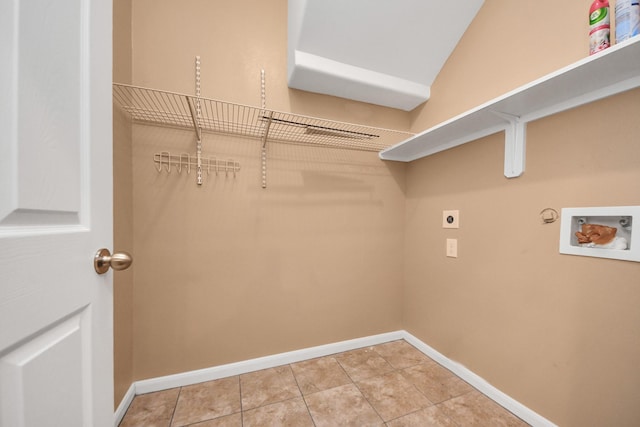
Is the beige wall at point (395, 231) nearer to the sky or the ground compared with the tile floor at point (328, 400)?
nearer to the sky

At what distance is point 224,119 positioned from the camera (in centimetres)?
151

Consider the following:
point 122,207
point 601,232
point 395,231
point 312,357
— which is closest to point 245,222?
point 122,207

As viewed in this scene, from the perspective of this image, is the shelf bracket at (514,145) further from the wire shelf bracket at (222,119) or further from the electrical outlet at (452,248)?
the wire shelf bracket at (222,119)

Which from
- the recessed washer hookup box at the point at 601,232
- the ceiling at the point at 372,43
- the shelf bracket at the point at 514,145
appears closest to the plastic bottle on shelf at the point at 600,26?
the shelf bracket at the point at 514,145

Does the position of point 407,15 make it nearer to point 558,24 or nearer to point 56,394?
point 558,24

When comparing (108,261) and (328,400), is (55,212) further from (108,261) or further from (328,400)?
(328,400)

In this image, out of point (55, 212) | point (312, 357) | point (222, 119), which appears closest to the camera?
point (55, 212)

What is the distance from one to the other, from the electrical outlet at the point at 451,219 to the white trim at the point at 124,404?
2.24 meters

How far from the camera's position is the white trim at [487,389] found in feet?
3.87

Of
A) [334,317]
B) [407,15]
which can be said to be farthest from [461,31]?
[334,317]

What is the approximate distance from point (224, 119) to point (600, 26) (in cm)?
183

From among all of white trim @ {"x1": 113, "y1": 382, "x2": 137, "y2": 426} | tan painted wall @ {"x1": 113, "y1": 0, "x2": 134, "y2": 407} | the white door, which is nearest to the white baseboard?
white trim @ {"x1": 113, "y1": 382, "x2": 137, "y2": 426}

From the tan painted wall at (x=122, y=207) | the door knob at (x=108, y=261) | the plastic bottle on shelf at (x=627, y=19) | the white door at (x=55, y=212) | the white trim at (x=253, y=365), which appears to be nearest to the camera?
the white door at (x=55, y=212)

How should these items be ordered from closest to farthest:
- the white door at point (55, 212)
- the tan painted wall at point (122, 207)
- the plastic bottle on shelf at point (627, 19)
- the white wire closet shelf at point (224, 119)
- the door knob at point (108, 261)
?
the white door at point (55, 212) < the door knob at point (108, 261) < the plastic bottle on shelf at point (627, 19) < the tan painted wall at point (122, 207) < the white wire closet shelf at point (224, 119)
